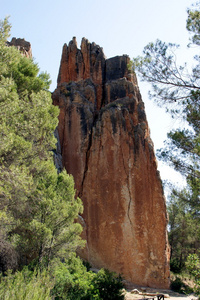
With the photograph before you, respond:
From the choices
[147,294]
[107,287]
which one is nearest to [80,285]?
[107,287]

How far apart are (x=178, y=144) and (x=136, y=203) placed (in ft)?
23.7

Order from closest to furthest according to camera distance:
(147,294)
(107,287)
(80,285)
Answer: (80,285) < (107,287) < (147,294)

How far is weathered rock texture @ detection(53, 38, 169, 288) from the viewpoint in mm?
16797

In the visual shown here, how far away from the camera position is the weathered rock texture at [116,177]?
16.8 m

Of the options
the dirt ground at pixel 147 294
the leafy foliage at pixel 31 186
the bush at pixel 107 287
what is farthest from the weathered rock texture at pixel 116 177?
the leafy foliage at pixel 31 186

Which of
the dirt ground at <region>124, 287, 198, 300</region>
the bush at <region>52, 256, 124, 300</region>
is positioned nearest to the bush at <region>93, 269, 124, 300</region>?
the bush at <region>52, 256, 124, 300</region>

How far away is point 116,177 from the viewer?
18422 millimetres

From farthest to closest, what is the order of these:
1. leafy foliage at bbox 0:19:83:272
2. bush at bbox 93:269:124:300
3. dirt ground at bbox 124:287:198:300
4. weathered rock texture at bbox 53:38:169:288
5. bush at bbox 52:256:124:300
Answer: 1. weathered rock texture at bbox 53:38:169:288
2. dirt ground at bbox 124:287:198:300
3. bush at bbox 93:269:124:300
4. bush at bbox 52:256:124:300
5. leafy foliage at bbox 0:19:83:272

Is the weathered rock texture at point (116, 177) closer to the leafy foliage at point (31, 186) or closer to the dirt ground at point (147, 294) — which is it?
the dirt ground at point (147, 294)

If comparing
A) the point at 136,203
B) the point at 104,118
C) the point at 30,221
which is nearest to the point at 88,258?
the point at 136,203

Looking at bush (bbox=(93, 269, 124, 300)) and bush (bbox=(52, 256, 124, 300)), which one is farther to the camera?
bush (bbox=(93, 269, 124, 300))

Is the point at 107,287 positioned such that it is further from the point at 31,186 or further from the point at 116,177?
the point at 116,177

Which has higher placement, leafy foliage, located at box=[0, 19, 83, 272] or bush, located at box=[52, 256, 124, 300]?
leafy foliage, located at box=[0, 19, 83, 272]

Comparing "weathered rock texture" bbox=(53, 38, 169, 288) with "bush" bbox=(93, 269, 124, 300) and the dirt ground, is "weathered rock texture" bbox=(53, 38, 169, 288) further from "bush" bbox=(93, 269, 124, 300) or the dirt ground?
"bush" bbox=(93, 269, 124, 300)
